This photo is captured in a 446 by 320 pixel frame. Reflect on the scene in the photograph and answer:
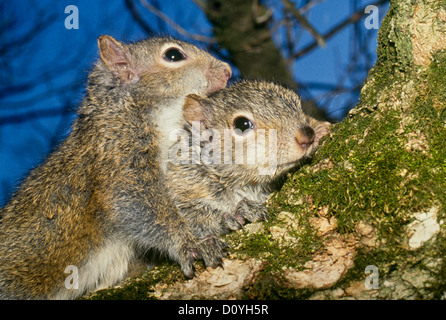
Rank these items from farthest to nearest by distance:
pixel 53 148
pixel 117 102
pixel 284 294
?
pixel 53 148 < pixel 117 102 < pixel 284 294

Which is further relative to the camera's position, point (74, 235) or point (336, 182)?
point (74, 235)

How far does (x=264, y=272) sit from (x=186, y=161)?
1.32 m

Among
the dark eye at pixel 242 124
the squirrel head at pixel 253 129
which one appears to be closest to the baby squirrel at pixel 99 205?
the squirrel head at pixel 253 129

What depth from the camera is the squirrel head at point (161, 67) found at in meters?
3.84

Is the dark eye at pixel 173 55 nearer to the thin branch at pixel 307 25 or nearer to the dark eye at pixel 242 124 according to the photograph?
the dark eye at pixel 242 124

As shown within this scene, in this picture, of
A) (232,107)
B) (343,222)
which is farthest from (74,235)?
(343,222)

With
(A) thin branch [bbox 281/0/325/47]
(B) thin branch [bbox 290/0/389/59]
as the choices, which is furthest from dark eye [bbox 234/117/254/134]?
(B) thin branch [bbox 290/0/389/59]

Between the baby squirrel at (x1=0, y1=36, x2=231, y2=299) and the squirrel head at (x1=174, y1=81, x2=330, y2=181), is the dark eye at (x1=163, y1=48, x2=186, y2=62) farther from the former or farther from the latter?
the squirrel head at (x1=174, y1=81, x2=330, y2=181)

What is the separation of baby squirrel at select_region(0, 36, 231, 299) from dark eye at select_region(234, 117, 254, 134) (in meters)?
0.53

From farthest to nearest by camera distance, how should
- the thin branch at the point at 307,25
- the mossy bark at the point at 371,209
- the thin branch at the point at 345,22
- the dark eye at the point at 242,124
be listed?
1. the thin branch at the point at 345,22
2. the thin branch at the point at 307,25
3. the dark eye at the point at 242,124
4. the mossy bark at the point at 371,209

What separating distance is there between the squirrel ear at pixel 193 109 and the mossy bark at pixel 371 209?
2.94 ft

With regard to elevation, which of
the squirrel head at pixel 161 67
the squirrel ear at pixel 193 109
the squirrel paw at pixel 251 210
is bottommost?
the squirrel paw at pixel 251 210

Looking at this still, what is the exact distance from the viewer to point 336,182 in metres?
2.76

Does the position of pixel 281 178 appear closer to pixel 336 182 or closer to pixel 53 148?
pixel 336 182
